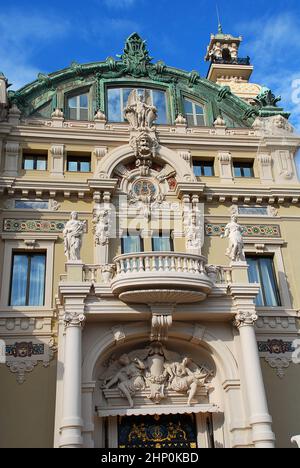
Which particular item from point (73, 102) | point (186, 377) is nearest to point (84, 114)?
point (73, 102)

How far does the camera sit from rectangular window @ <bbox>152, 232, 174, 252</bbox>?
Result: 20.9 m

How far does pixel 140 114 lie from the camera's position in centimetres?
2294

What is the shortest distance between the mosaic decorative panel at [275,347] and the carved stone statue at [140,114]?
9.79 m

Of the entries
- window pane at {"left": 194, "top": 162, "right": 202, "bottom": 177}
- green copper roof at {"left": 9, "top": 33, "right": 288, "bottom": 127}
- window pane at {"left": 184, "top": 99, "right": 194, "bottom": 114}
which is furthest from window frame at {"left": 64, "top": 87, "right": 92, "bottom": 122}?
window pane at {"left": 194, "top": 162, "right": 202, "bottom": 177}

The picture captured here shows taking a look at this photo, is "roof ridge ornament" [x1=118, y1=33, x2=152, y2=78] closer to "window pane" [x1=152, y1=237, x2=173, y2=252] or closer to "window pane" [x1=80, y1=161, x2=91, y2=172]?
"window pane" [x1=80, y1=161, x2=91, y2=172]

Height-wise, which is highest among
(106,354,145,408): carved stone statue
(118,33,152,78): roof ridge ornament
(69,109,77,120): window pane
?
(118,33,152,78): roof ridge ornament

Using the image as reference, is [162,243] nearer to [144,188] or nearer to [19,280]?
[144,188]

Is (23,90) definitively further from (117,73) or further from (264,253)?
(264,253)

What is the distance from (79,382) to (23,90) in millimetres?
13273

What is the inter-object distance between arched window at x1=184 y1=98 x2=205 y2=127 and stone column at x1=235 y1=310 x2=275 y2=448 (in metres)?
10.1

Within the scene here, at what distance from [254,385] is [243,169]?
10156mm

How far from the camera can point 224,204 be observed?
2205 cm

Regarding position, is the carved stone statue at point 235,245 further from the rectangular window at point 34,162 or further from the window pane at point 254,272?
the rectangular window at point 34,162
